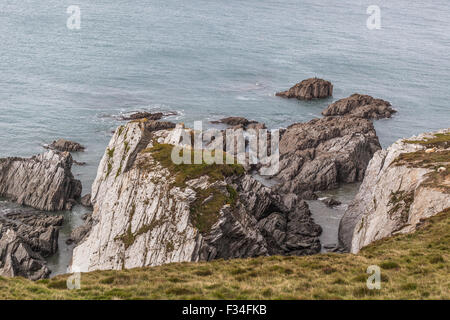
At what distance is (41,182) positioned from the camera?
82688mm

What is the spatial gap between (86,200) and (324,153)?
1716 inches

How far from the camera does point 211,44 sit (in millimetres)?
197500

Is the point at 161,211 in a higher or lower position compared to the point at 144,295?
lower

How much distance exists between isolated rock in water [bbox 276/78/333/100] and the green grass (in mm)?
110546

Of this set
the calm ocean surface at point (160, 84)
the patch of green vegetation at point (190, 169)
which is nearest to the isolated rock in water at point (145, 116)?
the calm ocean surface at point (160, 84)

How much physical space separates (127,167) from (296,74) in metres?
Result: 113

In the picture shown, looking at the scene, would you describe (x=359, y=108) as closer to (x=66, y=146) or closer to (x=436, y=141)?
(x=436, y=141)

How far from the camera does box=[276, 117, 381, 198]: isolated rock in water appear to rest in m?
89.8

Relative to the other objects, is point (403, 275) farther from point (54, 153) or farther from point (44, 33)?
point (44, 33)

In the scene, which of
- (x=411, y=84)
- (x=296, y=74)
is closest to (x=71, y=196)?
(x=296, y=74)

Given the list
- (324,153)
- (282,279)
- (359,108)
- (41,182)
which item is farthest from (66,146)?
(282,279)

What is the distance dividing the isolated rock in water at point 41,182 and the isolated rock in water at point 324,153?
115 feet

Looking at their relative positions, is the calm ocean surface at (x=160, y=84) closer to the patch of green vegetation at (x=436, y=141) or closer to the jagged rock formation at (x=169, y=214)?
the jagged rock formation at (x=169, y=214)

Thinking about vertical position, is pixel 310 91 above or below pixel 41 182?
above
